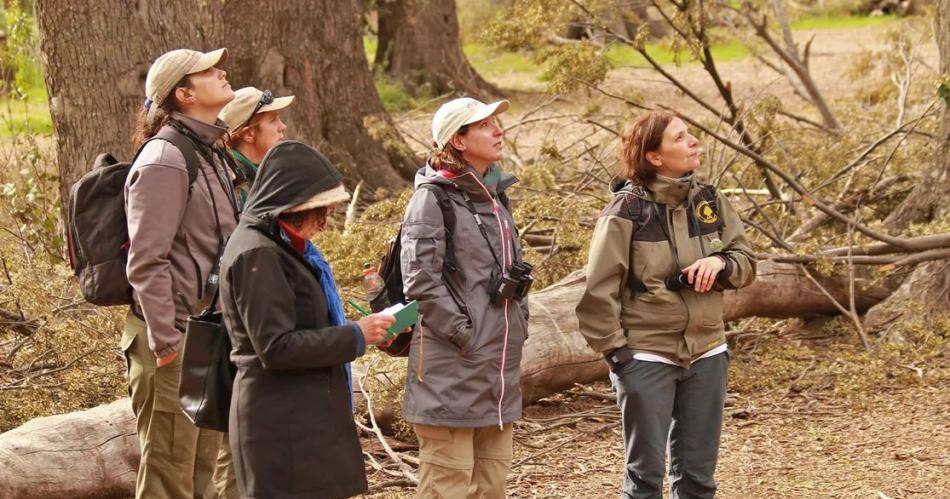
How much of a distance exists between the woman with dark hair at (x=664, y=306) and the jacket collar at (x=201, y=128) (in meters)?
1.48

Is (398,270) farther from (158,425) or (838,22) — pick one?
(838,22)

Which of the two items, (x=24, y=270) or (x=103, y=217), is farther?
(x=24, y=270)

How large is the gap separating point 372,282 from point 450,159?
562mm

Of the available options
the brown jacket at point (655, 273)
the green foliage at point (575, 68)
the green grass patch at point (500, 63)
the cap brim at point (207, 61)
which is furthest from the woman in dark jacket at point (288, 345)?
the green grass patch at point (500, 63)

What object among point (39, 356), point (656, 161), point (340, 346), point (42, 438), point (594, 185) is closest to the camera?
point (340, 346)

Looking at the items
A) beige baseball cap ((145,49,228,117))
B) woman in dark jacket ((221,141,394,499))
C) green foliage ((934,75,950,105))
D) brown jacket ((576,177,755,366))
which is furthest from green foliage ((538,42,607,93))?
woman in dark jacket ((221,141,394,499))

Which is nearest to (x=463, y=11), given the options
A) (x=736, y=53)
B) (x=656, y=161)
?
(x=736, y=53)

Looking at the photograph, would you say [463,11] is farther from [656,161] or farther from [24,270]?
[656,161]

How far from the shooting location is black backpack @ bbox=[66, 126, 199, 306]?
4.25 meters

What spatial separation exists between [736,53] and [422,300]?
20580 mm

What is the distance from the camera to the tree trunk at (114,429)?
17.1ft

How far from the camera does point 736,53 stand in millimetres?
23594

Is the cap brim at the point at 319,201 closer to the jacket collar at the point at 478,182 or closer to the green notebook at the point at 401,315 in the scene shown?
the green notebook at the point at 401,315

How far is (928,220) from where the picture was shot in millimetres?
8031
